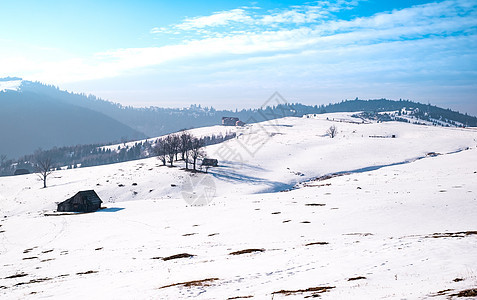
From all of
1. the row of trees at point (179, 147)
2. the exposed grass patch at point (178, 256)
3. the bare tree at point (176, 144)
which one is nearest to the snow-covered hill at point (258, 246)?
the exposed grass patch at point (178, 256)

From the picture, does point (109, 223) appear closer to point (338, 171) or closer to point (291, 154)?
point (338, 171)

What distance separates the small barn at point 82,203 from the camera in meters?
61.2

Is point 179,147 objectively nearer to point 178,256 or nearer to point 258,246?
point 178,256

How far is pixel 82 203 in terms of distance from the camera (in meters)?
61.5

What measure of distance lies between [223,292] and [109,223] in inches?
1463

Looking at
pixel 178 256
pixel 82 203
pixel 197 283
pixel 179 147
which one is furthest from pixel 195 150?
pixel 197 283

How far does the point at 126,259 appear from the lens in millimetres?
26734

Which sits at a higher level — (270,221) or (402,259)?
(402,259)

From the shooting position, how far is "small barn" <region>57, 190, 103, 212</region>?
201ft

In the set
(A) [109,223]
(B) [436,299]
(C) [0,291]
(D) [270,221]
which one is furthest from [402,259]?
(A) [109,223]

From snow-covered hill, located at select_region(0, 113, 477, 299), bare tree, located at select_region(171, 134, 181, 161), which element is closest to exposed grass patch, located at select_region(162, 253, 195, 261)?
snow-covered hill, located at select_region(0, 113, 477, 299)

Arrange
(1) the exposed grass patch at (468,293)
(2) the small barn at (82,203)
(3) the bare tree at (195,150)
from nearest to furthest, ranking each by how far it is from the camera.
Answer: (1) the exposed grass patch at (468,293) < (2) the small barn at (82,203) < (3) the bare tree at (195,150)

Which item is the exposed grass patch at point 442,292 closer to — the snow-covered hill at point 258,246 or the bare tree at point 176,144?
the snow-covered hill at point 258,246

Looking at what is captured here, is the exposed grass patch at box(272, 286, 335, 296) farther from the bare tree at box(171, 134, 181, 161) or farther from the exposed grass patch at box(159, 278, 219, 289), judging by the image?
the bare tree at box(171, 134, 181, 161)
